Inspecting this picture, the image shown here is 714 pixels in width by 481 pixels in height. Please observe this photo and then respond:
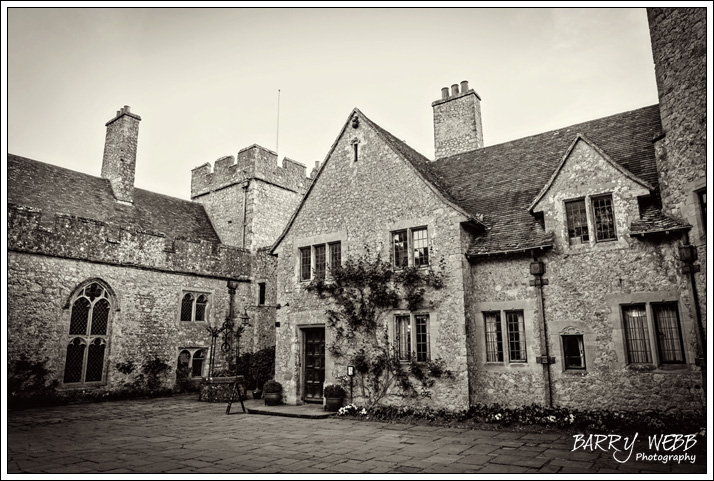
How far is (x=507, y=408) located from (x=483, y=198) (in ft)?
22.2

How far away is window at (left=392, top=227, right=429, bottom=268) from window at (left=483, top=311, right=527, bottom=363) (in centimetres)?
251

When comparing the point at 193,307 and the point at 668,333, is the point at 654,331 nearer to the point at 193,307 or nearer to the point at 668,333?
the point at 668,333

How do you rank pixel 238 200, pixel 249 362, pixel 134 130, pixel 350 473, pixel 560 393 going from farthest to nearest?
pixel 238 200 → pixel 134 130 → pixel 249 362 → pixel 560 393 → pixel 350 473

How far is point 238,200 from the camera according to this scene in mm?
25938

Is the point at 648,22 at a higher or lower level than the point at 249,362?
higher

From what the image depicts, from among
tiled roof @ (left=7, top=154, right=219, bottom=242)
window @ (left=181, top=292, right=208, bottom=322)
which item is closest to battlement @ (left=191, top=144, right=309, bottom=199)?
tiled roof @ (left=7, top=154, right=219, bottom=242)

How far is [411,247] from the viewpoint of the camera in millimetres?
14094

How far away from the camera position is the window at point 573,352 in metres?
11.4

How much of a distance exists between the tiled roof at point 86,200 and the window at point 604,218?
17111mm

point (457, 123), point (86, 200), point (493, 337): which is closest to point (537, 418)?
point (493, 337)

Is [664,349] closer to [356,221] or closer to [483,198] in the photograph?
[483,198]

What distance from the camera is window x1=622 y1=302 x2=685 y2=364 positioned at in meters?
10.4

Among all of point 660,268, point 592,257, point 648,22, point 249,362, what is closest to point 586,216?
point 592,257

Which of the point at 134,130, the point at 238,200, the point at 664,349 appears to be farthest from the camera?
the point at 238,200
